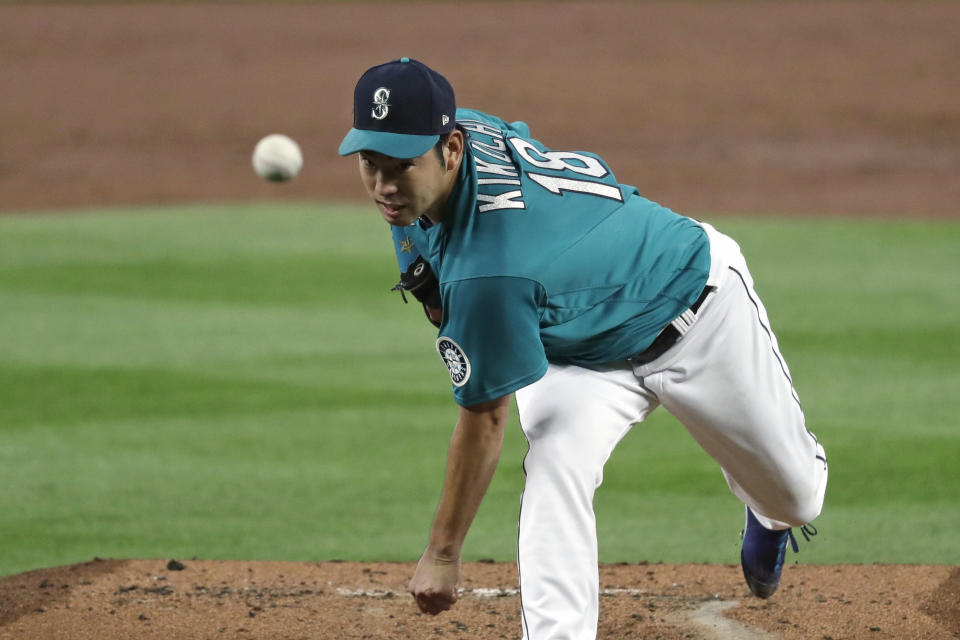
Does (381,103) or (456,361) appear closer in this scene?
(381,103)

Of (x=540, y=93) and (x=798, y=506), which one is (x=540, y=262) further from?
(x=540, y=93)

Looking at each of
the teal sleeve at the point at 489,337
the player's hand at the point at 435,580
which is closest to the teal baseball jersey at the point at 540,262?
the teal sleeve at the point at 489,337

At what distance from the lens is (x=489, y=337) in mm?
3439

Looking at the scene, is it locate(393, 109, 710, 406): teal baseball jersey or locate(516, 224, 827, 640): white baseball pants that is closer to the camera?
locate(393, 109, 710, 406): teal baseball jersey

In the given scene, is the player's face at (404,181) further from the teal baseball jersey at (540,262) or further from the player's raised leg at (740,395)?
the player's raised leg at (740,395)

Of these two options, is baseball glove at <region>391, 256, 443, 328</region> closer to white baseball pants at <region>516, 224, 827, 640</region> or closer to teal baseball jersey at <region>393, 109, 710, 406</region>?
teal baseball jersey at <region>393, 109, 710, 406</region>

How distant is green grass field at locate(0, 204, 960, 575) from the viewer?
5879 mm

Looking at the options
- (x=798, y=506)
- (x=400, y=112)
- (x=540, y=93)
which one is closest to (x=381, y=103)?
(x=400, y=112)

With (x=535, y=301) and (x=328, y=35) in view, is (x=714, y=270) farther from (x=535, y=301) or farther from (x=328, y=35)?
(x=328, y=35)

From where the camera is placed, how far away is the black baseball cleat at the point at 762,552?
452 cm

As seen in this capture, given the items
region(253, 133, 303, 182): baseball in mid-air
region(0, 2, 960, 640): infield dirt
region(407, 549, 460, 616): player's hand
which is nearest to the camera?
region(407, 549, 460, 616): player's hand

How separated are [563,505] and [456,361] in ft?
1.75

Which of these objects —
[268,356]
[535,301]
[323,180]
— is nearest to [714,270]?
[535,301]

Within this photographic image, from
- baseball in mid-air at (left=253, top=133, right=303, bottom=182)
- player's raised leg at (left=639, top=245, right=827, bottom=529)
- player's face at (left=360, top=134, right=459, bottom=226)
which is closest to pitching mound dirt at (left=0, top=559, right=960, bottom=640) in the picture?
player's raised leg at (left=639, top=245, right=827, bottom=529)
